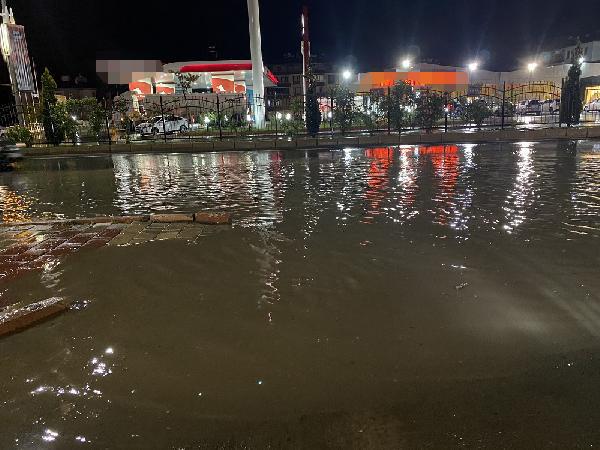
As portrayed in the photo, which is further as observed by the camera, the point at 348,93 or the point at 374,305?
the point at 348,93

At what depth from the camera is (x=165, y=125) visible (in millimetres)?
27984

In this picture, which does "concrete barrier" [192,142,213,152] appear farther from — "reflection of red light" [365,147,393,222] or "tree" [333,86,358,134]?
"reflection of red light" [365,147,393,222]

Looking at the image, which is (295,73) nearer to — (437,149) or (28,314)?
(437,149)

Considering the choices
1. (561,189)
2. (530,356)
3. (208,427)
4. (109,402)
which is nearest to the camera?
(208,427)

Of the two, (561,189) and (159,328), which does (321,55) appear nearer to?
(561,189)

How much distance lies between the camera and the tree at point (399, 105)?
69.6 feet

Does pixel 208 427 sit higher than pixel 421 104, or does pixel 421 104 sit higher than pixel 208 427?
pixel 421 104

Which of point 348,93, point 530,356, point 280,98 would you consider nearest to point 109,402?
point 530,356

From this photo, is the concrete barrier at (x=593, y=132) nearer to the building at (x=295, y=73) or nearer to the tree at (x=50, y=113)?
the tree at (x=50, y=113)

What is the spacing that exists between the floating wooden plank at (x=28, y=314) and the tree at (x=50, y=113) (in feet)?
66.5

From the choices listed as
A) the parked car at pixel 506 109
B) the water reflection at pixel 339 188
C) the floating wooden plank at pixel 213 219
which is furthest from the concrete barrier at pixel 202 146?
the parked car at pixel 506 109

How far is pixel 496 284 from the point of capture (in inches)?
169

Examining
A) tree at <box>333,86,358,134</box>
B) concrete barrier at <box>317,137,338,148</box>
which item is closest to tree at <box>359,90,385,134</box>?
tree at <box>333,86,358,134</box>

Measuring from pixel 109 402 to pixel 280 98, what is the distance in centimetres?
2518
